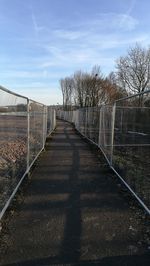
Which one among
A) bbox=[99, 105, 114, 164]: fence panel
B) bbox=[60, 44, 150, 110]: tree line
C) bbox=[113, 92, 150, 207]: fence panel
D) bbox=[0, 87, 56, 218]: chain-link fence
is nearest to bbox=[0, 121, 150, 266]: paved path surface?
bbox=[0, 87, 56, 218]: chain-link fence

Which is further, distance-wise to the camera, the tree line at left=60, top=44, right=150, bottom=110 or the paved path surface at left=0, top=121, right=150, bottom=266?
the tree line at left=60, top=44, right=150, bottom=110

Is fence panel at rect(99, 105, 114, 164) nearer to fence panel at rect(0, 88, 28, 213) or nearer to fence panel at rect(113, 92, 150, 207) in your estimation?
fence panel at rect(113, 92, 150, 207)

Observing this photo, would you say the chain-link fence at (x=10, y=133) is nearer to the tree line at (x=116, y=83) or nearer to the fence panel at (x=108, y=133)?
the fence panel at (x=108, y=133)

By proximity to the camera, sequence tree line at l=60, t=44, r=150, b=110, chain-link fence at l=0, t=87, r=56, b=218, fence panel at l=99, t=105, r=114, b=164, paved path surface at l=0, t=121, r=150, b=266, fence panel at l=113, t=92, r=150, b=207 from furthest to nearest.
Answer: tree line at l=60, t=44, r=150, b=110 < fence panel at l=99, t=105, r=114, b=164 < fence panel at l=113, t=92, r=150, b=207 < chain-link fence at l=0, t=87, r=56, b=218 < paved path surface at l=0, t=121, r=150, b=266

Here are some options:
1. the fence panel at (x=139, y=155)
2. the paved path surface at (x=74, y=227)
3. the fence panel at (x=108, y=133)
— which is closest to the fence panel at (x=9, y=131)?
the paved path surface at (x=74, y=227)

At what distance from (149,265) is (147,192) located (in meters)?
3.16

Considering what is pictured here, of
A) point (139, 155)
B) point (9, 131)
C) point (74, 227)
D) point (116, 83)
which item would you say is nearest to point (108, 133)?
point (139, 155)

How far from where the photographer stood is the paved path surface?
13.6ft

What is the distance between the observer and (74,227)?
16.9ft

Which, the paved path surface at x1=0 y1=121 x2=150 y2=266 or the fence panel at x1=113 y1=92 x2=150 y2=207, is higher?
the fence panel at x1=113 y1=92 x2=150 y2=207

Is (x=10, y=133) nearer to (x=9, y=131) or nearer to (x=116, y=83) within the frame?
(x=9, y=131)

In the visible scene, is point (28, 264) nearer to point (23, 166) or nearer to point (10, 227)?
point (10, 227)

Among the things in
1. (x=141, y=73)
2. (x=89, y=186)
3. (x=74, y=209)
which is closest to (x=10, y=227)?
(x=74, y=209)

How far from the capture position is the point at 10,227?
510cm
